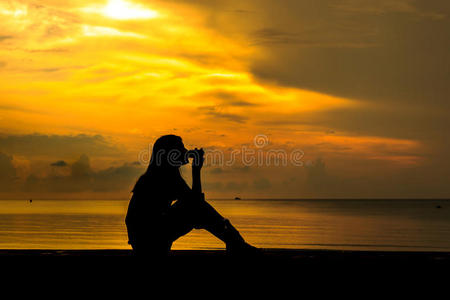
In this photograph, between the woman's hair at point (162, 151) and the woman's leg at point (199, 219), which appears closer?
the woman's hair at point (162, 151)

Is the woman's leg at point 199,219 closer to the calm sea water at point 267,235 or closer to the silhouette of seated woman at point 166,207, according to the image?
the silhouette of seated woman at point 166,207

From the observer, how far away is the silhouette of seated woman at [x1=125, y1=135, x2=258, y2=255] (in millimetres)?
6406

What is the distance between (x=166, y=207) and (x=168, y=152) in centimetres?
73

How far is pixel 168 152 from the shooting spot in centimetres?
636

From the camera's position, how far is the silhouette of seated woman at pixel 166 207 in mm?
6406
